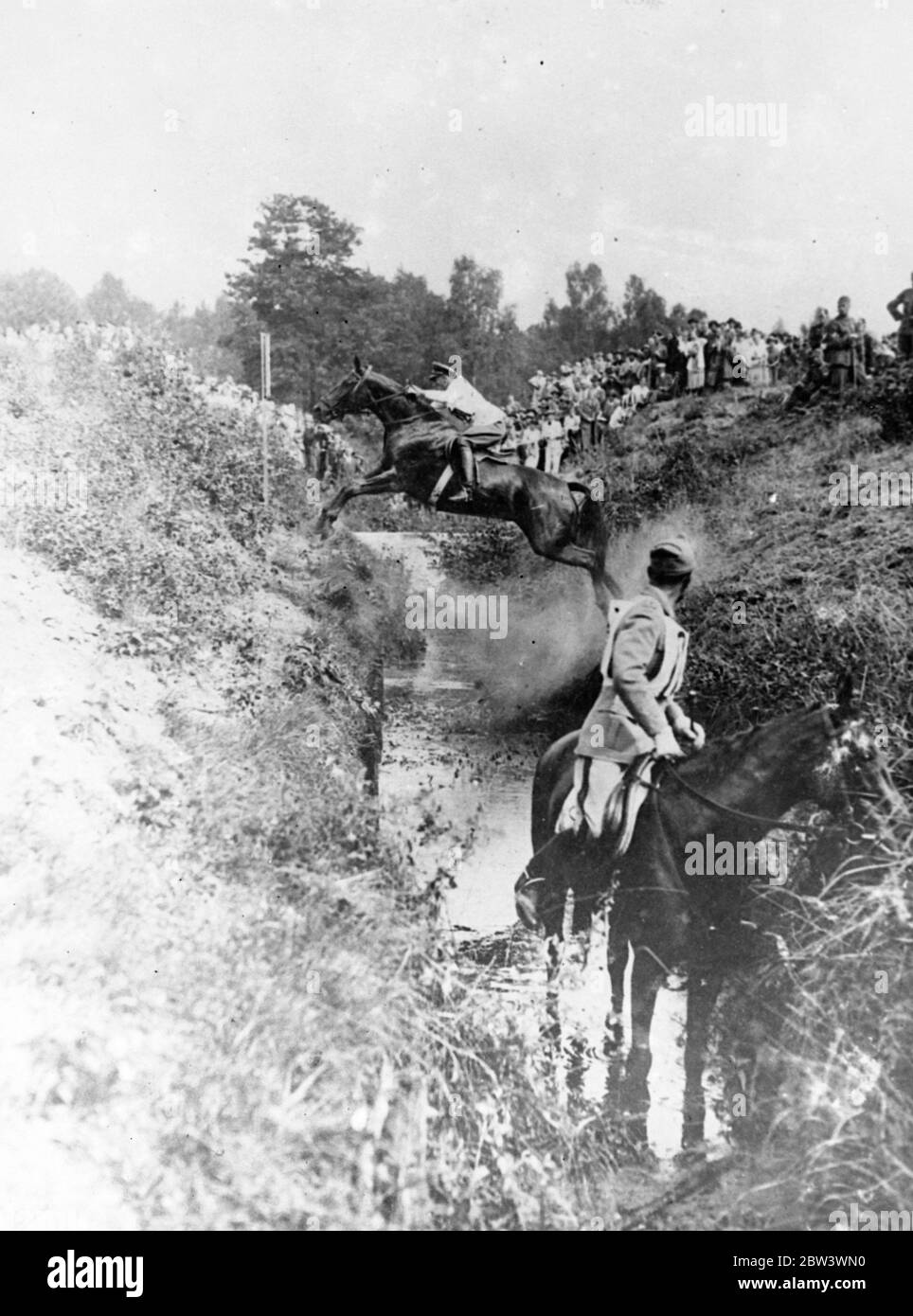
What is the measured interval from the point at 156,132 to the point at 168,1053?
435cm

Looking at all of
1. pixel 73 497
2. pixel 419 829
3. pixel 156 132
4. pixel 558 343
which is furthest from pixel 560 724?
pixel 156 132

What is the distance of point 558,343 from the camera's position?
15.7 ft

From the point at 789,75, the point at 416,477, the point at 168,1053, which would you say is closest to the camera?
the point at 168,1053

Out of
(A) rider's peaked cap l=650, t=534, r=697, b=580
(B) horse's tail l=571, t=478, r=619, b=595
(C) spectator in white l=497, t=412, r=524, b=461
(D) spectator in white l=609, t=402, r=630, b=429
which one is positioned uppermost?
(D) spectator in white l=609, t=402, r=630, b=429

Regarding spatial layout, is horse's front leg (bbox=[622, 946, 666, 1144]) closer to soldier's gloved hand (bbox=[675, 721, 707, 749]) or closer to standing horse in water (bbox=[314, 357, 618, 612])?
soldier's gloved hand (bbox=[675, 721, 707, 749])

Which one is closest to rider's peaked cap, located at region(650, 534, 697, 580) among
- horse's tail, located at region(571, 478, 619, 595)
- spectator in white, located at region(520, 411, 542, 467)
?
horse's tail, located at region(571, 478, 619, 595)

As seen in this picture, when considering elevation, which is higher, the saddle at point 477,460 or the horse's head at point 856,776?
the saddle at point 477,460

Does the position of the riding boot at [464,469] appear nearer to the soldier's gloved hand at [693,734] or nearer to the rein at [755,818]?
the soldier's gloved hand at [693,734]

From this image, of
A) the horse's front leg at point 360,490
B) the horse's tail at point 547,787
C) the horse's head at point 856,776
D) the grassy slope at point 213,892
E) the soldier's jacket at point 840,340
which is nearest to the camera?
the grassy slope at point 213,892

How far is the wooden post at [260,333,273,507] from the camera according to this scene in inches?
193

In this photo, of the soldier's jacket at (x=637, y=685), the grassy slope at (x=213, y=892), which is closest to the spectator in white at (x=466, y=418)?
the grassy slope at (x=213, y=892)

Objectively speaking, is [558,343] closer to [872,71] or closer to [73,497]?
[872,71]

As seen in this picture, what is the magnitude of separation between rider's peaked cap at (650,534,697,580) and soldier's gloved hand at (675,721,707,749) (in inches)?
27.6

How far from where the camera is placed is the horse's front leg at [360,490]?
489 centimetres
